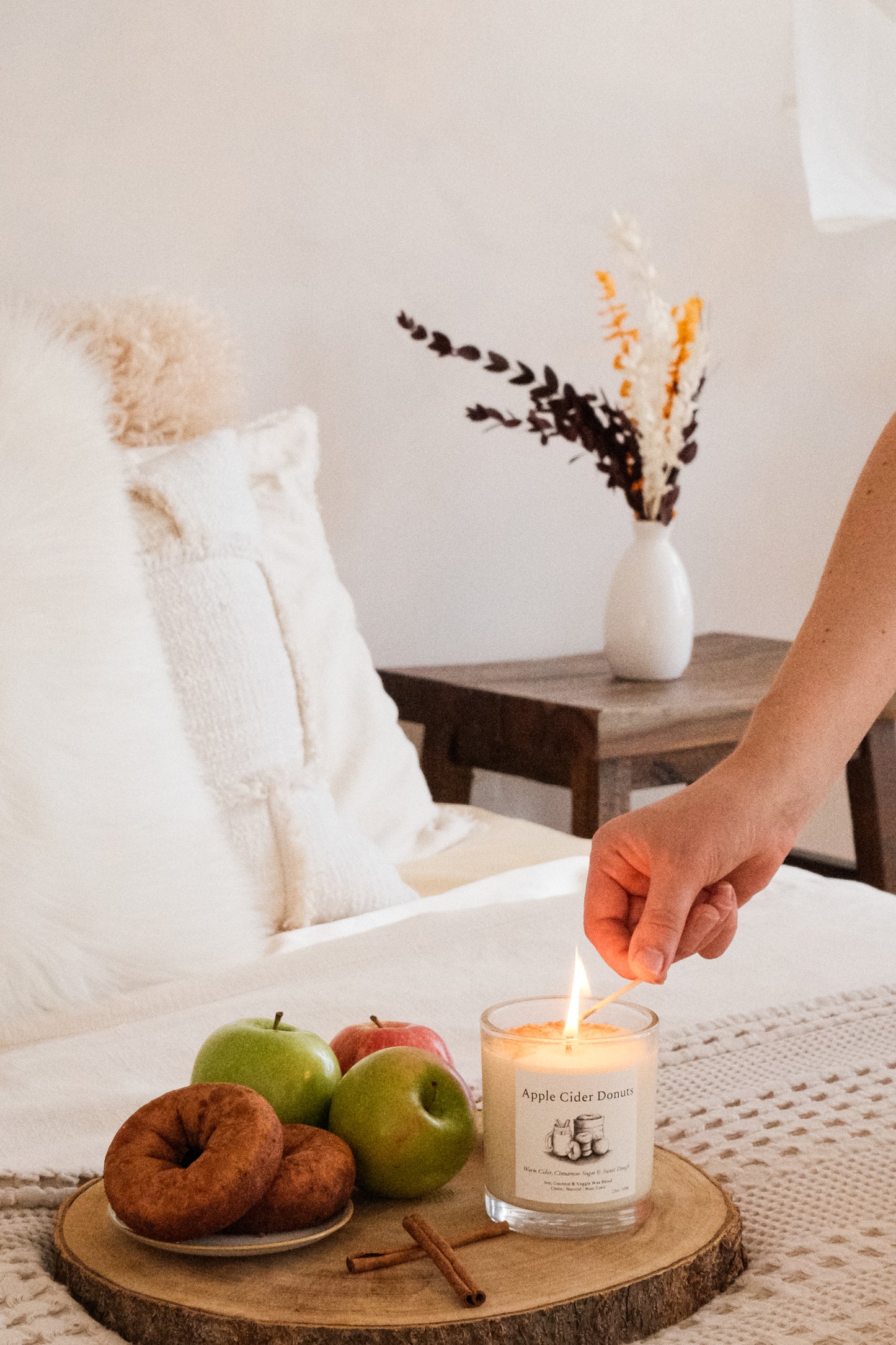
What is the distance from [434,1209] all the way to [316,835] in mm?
670

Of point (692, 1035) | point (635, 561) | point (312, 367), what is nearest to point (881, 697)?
point (692, 1035)

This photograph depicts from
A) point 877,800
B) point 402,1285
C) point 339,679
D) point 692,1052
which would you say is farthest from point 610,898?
point 877,800

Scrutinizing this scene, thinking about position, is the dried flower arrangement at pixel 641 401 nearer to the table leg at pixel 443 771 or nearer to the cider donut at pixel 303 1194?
the table leg at pixel 443 771

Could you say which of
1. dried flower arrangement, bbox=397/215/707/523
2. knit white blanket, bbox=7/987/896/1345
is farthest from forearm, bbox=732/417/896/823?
dried flower arrangement, bbox=397/215/707/523

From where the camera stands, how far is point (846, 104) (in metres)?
2.19

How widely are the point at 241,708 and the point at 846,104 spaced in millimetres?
1546

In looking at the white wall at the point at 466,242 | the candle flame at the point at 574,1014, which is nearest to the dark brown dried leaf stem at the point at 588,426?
the white wall at the point at 466,242

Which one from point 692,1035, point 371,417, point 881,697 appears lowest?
point 692,1035

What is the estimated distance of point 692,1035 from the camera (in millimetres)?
902

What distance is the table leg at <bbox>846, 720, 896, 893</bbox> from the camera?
6.62 feet

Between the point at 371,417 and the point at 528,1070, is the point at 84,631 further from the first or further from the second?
the point at 371,417

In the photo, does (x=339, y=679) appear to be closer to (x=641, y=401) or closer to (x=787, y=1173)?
(x=641, y=401)

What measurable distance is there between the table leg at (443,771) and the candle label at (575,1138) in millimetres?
1325

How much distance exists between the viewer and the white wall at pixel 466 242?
175 cm
